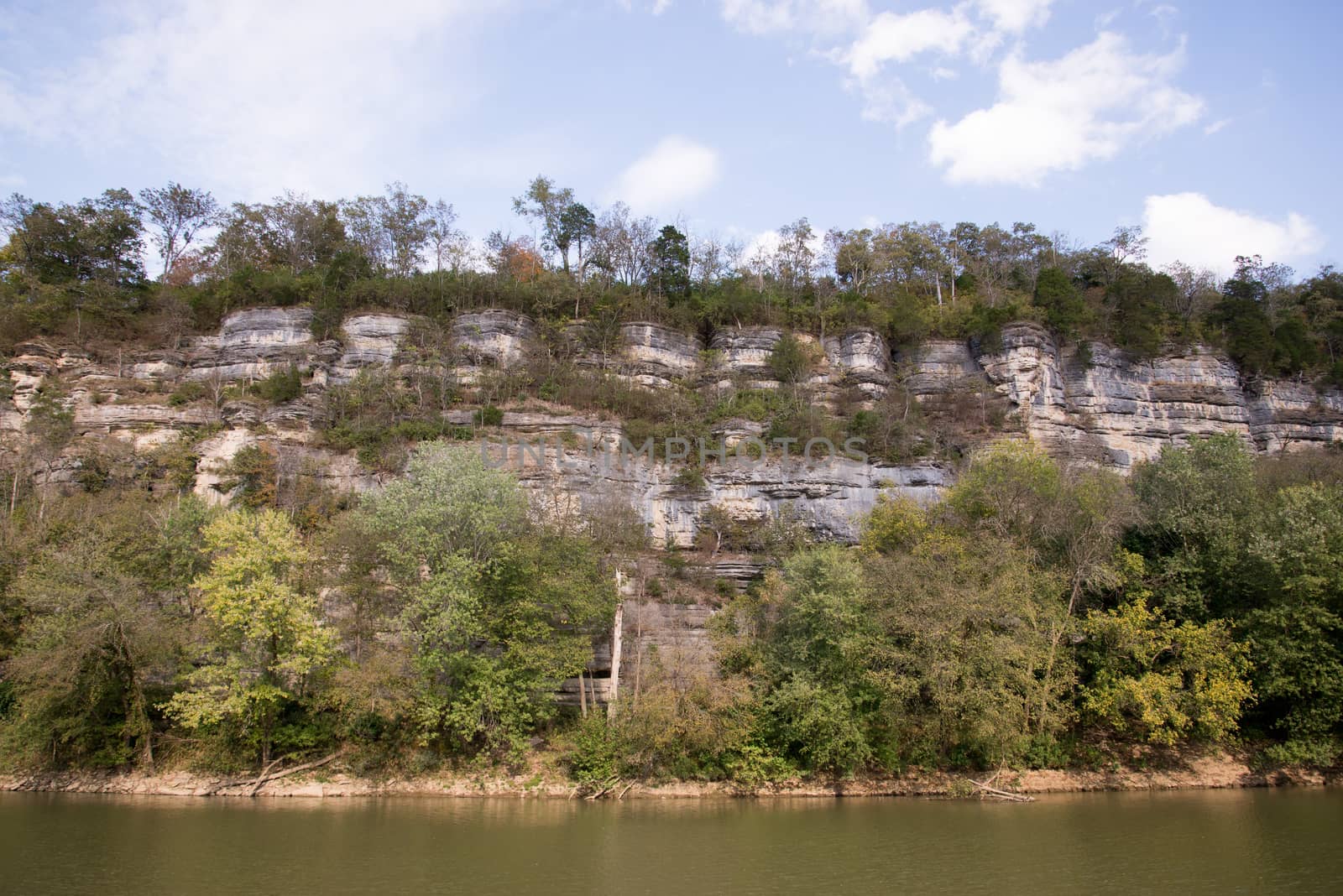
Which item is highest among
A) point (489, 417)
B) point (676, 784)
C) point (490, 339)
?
point (490, 339)

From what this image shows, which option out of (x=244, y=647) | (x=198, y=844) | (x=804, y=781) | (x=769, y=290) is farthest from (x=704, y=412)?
(x=198, y=844)

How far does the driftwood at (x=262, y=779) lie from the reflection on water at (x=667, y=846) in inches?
43.9

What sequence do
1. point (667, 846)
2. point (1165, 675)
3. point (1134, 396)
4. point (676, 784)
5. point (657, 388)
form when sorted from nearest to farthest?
point (667, 846) → point (676, 784) → point (1165, 675) → point (657, 388) → point (1134, 396)

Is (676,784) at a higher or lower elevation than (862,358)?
lower

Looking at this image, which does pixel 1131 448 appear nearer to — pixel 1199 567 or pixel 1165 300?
pixel 1165 300

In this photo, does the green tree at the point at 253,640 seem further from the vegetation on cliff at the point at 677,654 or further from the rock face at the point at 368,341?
the rock face at the point at 368,341

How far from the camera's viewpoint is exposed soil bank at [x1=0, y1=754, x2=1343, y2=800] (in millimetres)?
22531

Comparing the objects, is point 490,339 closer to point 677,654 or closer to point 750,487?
point 750,487

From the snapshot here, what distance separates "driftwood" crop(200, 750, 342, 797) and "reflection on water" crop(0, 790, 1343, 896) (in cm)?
111

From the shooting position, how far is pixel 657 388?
45562mm

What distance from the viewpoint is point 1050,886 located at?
13117 millimetres

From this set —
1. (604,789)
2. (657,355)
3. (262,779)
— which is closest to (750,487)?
(657,355)

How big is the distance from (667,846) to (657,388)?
3150 centimetres

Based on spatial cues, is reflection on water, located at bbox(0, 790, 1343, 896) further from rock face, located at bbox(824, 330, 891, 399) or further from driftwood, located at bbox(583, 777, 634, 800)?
rock face, located at bbox(824, 330, 891, 399)
